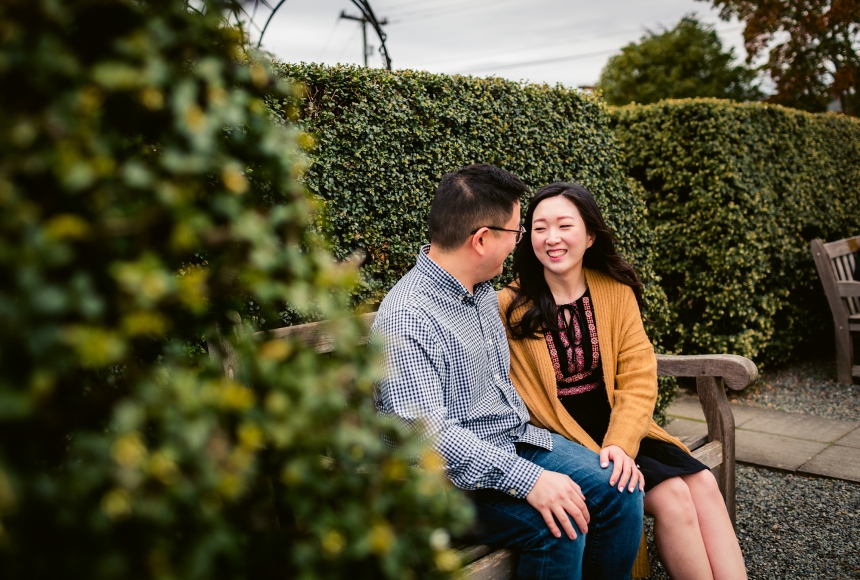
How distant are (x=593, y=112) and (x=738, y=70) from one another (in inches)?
615

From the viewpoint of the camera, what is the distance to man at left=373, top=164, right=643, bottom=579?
7.10 feet

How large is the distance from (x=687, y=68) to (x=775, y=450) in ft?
51.7

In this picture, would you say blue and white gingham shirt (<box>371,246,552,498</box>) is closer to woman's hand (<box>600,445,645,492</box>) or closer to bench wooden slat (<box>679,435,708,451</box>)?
woman's hand (<box>600,445,645,492</box>)

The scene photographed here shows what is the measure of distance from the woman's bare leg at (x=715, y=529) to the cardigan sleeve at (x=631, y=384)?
0.26m

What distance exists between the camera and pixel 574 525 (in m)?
2.20

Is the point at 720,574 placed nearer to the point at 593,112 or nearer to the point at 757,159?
the point at 593,112

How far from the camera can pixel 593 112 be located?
15.8 ft

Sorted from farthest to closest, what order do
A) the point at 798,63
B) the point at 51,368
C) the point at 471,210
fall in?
the point at 798,63, the point at 471,210, the point at 51,368

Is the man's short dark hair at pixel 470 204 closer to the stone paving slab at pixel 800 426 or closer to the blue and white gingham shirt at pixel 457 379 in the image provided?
the blue and white gingham shirt at pixel 457 379

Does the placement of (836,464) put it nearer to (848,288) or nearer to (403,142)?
(848,288)

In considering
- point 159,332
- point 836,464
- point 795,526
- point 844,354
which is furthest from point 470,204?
point 844,354

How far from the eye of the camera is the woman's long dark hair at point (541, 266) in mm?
2869

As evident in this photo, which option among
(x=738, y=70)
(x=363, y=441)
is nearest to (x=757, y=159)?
(x=363, y=441)

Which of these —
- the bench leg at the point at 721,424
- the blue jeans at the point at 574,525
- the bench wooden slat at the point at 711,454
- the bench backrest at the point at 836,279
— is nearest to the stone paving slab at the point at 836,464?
the bench leg at the point at 721,424
